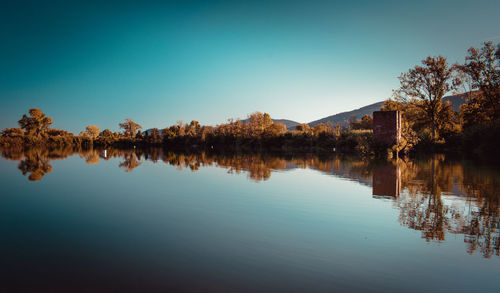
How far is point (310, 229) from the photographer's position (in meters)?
4.89

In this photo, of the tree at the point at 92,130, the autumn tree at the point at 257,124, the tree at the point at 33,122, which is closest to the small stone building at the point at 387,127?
the autumn tree at the point at 257,124

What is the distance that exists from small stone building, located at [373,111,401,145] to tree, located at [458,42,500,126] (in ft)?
37.3

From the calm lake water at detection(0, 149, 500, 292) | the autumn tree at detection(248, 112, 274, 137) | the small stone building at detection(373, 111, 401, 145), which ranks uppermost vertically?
the autumn tree at detection(248, 112, 274, 137)

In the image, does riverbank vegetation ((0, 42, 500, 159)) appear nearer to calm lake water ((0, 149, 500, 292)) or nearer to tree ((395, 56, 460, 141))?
tree ((395, 56, 460, 141))

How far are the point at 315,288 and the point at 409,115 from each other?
40986mm

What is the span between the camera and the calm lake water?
121 inches

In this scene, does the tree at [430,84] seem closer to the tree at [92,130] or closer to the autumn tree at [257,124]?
the autumn tree at [257,124]

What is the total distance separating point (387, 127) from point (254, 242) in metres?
22.8

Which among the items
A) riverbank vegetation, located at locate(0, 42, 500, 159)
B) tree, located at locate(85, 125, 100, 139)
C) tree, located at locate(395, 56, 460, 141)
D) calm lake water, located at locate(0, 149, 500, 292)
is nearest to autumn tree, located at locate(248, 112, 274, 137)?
riverbank vegetation, located at locate(0, 42, 500, 159)

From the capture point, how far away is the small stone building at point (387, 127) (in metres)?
23.9

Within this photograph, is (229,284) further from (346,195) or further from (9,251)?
(346,195)

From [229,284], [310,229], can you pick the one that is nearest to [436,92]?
[310,229]

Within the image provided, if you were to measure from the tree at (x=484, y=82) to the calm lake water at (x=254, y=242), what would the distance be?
26994 mm

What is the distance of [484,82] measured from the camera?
29359 millimetres
